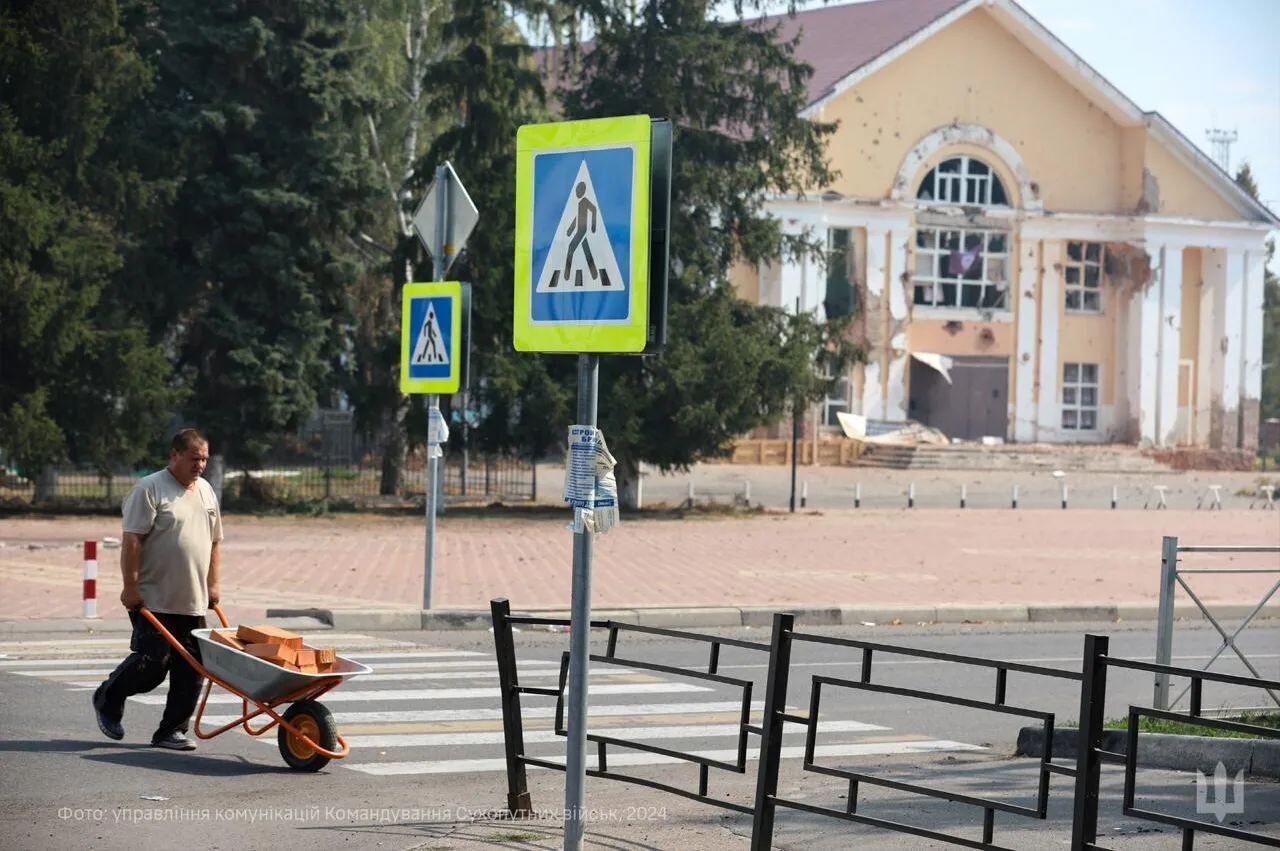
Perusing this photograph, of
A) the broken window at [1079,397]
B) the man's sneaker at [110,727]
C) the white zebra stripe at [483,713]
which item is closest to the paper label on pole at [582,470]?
the man's sneaker at [110,727]

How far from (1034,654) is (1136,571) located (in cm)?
860

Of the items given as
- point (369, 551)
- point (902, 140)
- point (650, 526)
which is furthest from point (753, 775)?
point (902, 140)

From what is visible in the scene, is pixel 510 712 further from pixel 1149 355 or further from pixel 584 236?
pixel 1149 355

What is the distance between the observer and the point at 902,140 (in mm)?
58719

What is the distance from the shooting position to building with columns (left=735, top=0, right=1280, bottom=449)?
58.5 meters

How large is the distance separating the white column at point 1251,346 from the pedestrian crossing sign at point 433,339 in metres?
52.5

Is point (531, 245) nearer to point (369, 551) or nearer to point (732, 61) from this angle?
point (369, 551)

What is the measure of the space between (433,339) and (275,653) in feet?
24.3

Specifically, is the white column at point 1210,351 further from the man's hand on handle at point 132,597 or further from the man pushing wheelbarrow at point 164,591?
the man's hand on handle at point 132,597

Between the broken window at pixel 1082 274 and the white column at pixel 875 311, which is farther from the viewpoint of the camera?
the broken window at pixel 1082 274

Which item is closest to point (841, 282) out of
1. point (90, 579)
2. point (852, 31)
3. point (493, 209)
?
point (852, 31)

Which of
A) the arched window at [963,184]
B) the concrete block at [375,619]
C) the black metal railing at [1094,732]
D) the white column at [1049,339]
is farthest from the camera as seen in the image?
the white column at [1049,339]

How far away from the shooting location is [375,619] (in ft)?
53.4

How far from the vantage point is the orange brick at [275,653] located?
9.07 metres
